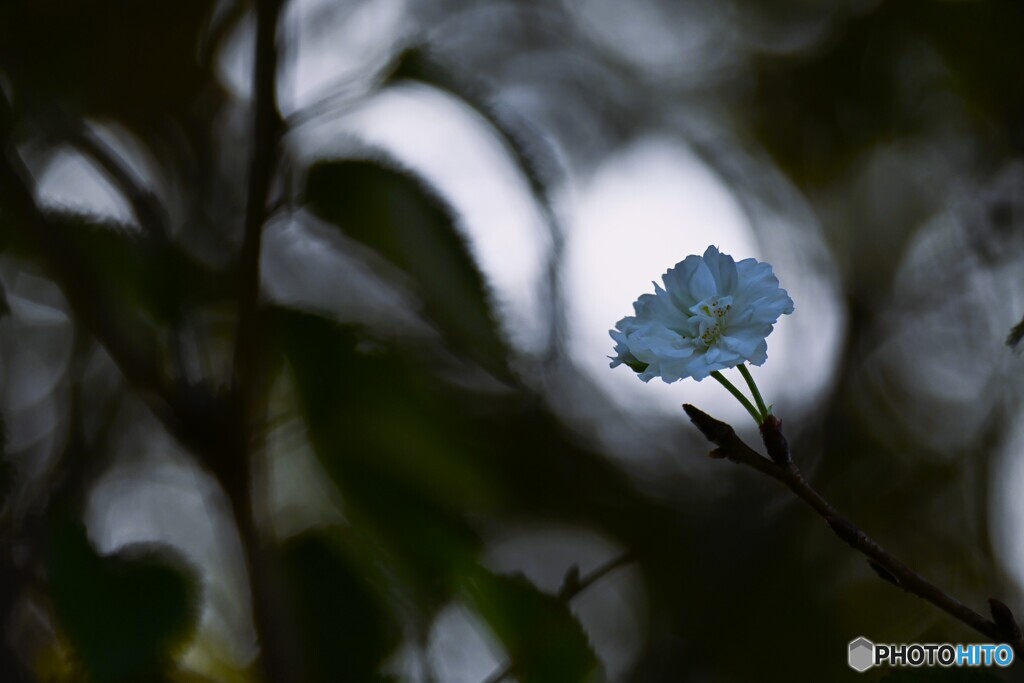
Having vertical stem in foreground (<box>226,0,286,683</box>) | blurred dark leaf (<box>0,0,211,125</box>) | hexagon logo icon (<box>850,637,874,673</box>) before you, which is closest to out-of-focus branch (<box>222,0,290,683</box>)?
vertical stem in foreground (<box>226,0,286,683</box>)

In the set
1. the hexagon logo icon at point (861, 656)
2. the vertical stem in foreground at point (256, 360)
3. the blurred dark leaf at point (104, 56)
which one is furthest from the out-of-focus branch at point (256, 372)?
the hexagon logo icon at point (861, 656)

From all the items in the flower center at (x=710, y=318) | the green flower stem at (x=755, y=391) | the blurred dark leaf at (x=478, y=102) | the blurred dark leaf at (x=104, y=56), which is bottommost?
the green flower stem at (x=755, y=391)

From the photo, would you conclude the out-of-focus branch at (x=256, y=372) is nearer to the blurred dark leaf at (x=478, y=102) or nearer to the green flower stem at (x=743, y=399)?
the blurred dark leaf at (x=478, y=102)

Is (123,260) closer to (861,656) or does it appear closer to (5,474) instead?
(5,474)

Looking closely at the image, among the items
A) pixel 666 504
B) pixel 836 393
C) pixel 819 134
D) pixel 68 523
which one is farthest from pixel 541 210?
pixel 819 134

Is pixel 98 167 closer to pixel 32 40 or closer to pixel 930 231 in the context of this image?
pixel 32 40

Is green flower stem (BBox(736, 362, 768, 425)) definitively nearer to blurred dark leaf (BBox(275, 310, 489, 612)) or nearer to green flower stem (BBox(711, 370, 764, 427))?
green flower stem (BBox(711, 370, 764, 427))

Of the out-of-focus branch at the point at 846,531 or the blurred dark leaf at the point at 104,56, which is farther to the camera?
the blurred dark leaf at the point at 104,56
